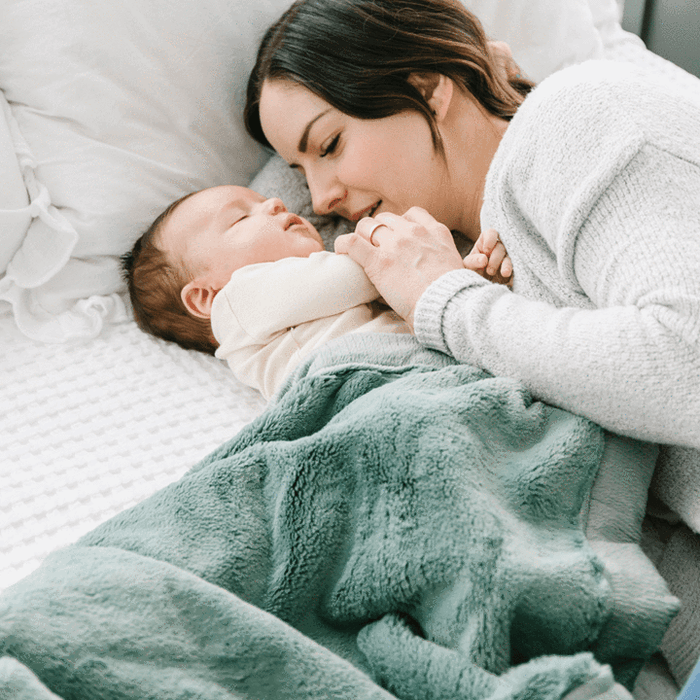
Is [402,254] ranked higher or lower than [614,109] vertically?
lower

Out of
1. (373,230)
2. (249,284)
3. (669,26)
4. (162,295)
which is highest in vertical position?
(669,26)

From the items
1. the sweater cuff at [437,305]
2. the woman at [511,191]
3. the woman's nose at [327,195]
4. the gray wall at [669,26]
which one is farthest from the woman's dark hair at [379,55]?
the gray wall at [669,26]

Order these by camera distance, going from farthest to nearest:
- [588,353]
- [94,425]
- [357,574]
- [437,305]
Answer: [94,425] → [437,305] → [588,353] → [357,574]

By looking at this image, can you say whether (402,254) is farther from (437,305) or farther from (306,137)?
(306,137)

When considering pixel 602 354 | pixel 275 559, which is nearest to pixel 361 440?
pixel 275 559

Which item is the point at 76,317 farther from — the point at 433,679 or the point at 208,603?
the point at 433,679

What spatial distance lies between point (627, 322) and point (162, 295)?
0.80 m

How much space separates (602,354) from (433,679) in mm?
373

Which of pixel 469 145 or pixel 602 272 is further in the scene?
pixel 469 145

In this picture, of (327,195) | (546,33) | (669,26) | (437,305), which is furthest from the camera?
(669,26)

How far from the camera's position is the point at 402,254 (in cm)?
103

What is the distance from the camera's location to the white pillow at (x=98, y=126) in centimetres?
128

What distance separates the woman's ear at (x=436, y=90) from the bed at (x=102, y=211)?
16.9 inches

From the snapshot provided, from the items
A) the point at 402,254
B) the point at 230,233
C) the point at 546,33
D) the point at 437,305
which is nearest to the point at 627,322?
the point at 437,305
